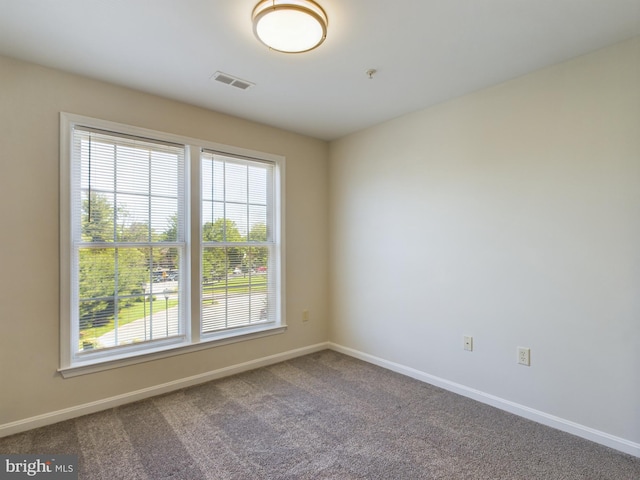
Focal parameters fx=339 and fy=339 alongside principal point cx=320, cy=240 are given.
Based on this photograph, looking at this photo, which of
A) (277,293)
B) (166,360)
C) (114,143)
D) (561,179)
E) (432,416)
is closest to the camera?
(561,179)

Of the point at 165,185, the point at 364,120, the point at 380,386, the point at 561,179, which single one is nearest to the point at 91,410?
the point at 165,185

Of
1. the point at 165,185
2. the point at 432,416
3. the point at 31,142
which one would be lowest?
the point at 432,416

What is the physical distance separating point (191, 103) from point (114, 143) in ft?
2.43

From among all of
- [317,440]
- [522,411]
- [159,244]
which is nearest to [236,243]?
[159,244]

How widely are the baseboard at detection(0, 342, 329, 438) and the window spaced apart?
0.87 ft

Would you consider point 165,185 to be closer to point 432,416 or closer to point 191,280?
point 191,280

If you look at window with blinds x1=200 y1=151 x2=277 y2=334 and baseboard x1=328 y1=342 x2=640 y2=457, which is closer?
baseboard x1=328 y1=342 x2=640 y2=457

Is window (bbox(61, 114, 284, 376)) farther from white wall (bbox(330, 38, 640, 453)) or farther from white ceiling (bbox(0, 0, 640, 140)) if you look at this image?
white wall (bbox(330, 38, 640, 453))

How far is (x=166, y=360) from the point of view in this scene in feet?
9.51

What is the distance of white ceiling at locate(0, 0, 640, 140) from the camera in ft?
5.96

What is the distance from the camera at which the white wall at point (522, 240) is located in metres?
2.10

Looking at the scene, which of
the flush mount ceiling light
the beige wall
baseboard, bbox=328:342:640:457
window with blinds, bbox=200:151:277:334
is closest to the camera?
the flush mount ceiling light

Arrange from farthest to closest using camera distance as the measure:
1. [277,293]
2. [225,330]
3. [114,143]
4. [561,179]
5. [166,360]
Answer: [277,293]
[225,330]
[166,360]
[114,143]
[561,179]

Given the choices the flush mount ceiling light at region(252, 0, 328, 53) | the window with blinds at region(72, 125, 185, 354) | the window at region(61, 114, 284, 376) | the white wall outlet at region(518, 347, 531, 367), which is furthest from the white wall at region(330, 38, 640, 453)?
the window with blinds at region(72, 125, 185, 354)
